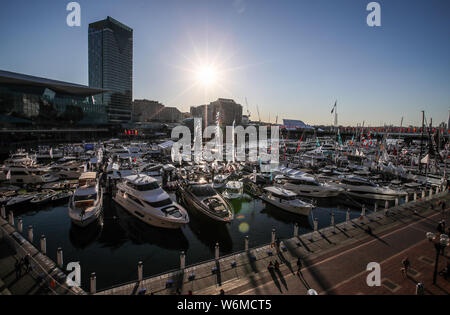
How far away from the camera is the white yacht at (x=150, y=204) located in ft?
63.3

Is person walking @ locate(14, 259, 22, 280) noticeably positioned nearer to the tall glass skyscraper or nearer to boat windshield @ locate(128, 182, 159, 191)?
boat windshield @ locate(128, 182, 159, 191)

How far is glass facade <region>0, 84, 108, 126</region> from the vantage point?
8512 centimetres

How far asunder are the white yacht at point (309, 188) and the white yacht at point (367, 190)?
5.14 feet

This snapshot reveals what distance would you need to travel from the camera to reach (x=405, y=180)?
39.8 metres

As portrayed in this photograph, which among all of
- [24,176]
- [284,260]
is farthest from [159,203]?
[24,176]

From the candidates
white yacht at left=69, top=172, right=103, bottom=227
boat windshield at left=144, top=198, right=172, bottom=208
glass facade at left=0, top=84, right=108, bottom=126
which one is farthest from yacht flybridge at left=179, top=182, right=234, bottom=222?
glass facade at left=0, top=84, right=108, bottom=126

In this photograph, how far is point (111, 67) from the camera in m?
159

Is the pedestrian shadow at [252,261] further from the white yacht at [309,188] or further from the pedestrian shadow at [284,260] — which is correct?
the white yacht at [309,188]

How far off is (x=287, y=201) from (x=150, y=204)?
14.0 m

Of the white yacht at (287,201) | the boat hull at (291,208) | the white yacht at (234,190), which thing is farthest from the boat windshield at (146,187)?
the boat hull at (291,208)

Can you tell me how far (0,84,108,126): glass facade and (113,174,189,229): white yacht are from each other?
93.5m

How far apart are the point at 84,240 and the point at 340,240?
19386 mm

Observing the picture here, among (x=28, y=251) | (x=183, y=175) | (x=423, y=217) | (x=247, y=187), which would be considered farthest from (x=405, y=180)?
(x=28, y=251)
